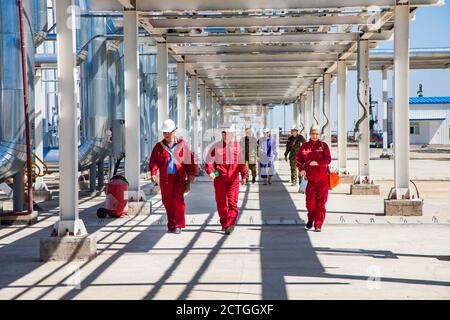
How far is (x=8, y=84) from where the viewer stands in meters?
11.2

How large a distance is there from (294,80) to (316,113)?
219cm

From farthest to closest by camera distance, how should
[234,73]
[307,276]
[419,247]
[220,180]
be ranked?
1. [234,73]
2. [220,180]
3. [419,247]
4. [307,276]

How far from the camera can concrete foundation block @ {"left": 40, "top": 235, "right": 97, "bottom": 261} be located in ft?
28.4

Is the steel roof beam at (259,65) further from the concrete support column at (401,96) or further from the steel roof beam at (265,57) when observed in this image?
the concrete support column at (401,96)

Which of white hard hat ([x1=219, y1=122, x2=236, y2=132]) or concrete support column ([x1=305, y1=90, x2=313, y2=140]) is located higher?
concrete support column ([x1=305, y1=90, x2=313, y2=140])

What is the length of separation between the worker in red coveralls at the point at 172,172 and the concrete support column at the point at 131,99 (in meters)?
2.41

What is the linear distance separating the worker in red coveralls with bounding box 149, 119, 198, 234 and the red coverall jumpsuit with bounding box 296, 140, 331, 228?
177cm

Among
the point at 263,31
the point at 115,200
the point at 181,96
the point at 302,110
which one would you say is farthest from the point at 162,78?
the point at 302,110

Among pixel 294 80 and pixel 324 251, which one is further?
pixel 294 80

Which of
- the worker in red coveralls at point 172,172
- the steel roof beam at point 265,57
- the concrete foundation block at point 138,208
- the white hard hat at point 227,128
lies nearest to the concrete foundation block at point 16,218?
the concrete foundation block at point 138,208

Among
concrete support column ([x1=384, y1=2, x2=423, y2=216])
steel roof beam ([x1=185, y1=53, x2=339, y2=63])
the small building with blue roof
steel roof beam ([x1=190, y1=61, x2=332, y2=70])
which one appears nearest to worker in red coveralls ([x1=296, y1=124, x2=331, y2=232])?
concrete support column ([x1=384, y1=2, x2=423, y2=216])

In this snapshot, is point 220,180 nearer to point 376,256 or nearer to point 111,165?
point 376,256

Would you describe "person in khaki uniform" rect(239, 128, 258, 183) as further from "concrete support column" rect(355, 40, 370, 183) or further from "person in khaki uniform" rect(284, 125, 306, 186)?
"concrete support column" rect(355, 40, 370, 183)
